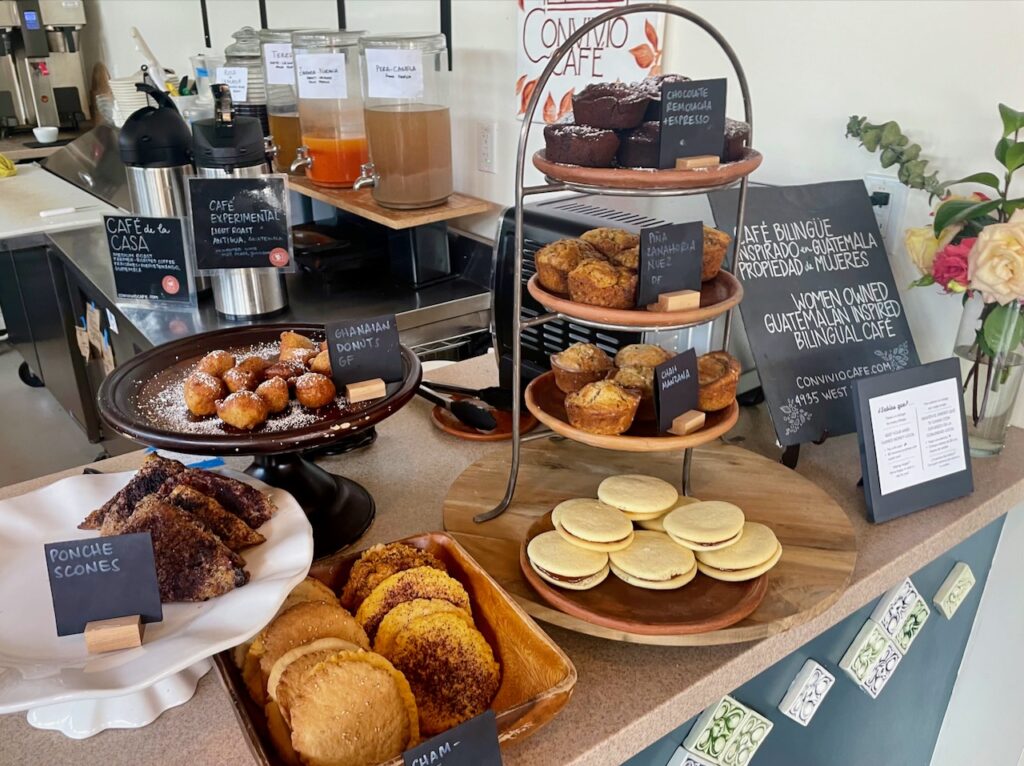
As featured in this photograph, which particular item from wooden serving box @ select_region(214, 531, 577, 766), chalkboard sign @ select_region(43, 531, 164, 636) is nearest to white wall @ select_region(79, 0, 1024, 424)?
wooden serving box @ select_region(214, 531, 577, 766)

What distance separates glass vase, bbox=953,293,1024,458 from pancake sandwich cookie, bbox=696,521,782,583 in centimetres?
48

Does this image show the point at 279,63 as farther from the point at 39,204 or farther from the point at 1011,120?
the point at 1011,120

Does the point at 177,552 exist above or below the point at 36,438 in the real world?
above

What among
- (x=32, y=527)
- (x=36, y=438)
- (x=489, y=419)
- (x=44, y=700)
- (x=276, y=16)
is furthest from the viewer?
(x=36, y=438)

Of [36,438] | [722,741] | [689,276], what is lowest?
[36,438]

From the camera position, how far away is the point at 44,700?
59 cm

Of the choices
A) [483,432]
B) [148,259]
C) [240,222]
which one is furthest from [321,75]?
[483,432]

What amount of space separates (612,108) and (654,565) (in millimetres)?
485

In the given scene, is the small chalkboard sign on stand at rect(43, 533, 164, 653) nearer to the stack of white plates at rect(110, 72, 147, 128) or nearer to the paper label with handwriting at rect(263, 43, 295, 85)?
the paper label with handwriting at rect(263, 43, 295, 85)

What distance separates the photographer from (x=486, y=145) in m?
2.17

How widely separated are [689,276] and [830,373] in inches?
16.3

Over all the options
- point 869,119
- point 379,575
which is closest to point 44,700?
point 379,575

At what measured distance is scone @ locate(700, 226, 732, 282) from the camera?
0.97 metres

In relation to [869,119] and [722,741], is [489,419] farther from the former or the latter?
[869,119]
